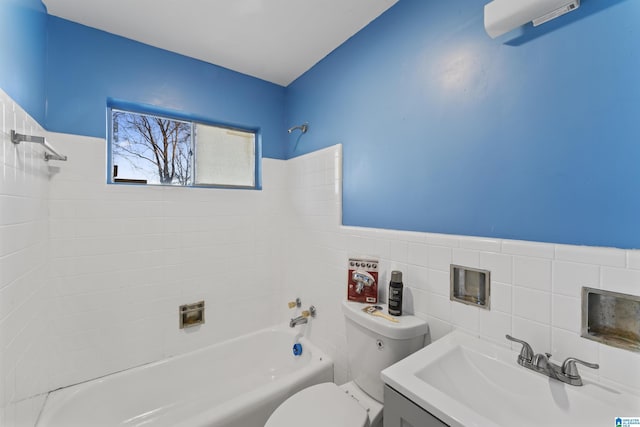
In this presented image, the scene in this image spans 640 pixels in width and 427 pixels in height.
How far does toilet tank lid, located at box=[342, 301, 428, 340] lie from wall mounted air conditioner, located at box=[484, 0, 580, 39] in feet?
3.95

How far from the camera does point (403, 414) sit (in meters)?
0.80

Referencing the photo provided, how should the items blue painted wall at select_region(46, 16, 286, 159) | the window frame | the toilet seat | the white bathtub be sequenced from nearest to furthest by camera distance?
the toilet seat < the white bathtub < blue painted wall at select_region(46, 16, 286, 159) < the window frame

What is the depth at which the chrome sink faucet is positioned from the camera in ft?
2.54

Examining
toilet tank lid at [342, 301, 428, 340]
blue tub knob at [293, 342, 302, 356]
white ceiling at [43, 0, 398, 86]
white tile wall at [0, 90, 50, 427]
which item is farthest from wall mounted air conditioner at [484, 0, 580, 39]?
blue tub knob at [293, 342, 302, 356]

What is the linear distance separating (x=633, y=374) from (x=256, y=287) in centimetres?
203

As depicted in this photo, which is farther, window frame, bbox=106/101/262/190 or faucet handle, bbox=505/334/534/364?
window frame, bbox=106/101/262/190

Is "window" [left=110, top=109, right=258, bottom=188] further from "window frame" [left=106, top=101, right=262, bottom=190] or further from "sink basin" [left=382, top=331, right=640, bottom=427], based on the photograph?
"sink basin" [left=382, top=331, right=640, bottom=427]

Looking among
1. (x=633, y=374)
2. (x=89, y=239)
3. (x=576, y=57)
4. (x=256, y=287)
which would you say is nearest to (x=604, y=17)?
(x=576, y=57)

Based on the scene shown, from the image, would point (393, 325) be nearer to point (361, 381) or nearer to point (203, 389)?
point (361, 381)

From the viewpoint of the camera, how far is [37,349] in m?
1.28

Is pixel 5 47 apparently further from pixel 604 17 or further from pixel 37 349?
pixel 604 17

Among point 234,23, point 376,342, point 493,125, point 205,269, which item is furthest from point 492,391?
point 234,23

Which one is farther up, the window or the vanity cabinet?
the window

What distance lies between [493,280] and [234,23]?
6.22ft
